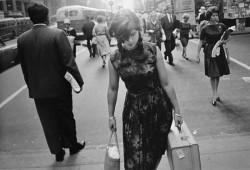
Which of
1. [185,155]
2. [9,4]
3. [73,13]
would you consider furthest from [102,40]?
[9,4]

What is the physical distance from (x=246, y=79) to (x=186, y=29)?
181 inches

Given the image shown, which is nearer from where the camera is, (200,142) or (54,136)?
(54,136)

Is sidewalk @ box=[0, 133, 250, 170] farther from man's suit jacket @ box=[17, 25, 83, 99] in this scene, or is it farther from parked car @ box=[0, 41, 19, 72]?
parked car @ box=[0, 41, 19, 72]

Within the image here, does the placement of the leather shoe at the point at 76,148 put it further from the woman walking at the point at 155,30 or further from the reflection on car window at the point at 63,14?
the reflection on car window at the point at 63,14

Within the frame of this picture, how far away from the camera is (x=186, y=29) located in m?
12.7

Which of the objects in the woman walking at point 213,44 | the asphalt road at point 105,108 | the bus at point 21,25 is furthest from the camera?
the bus at point 21,25

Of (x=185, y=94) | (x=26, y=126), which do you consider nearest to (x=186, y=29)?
(x=185, y=94)

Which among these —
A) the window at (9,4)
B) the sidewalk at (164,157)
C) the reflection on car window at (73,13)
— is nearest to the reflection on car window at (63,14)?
the reflection on car window at (73,13)

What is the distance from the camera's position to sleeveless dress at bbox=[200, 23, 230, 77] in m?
6.37

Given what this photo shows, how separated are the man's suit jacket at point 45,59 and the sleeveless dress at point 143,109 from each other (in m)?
1.30

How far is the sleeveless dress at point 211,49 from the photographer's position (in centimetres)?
637

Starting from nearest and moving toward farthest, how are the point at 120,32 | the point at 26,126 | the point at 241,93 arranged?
the point at 120,32 < the point at 26,126 < the point at 241,93

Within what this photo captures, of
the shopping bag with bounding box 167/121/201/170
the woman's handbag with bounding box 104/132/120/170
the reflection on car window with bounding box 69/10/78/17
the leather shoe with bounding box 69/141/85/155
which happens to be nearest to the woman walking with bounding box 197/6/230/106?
the leather shoe with bounding box 69/141/85/155

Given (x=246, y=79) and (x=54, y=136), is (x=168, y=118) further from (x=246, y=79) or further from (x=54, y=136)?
(x=246, y=79)
